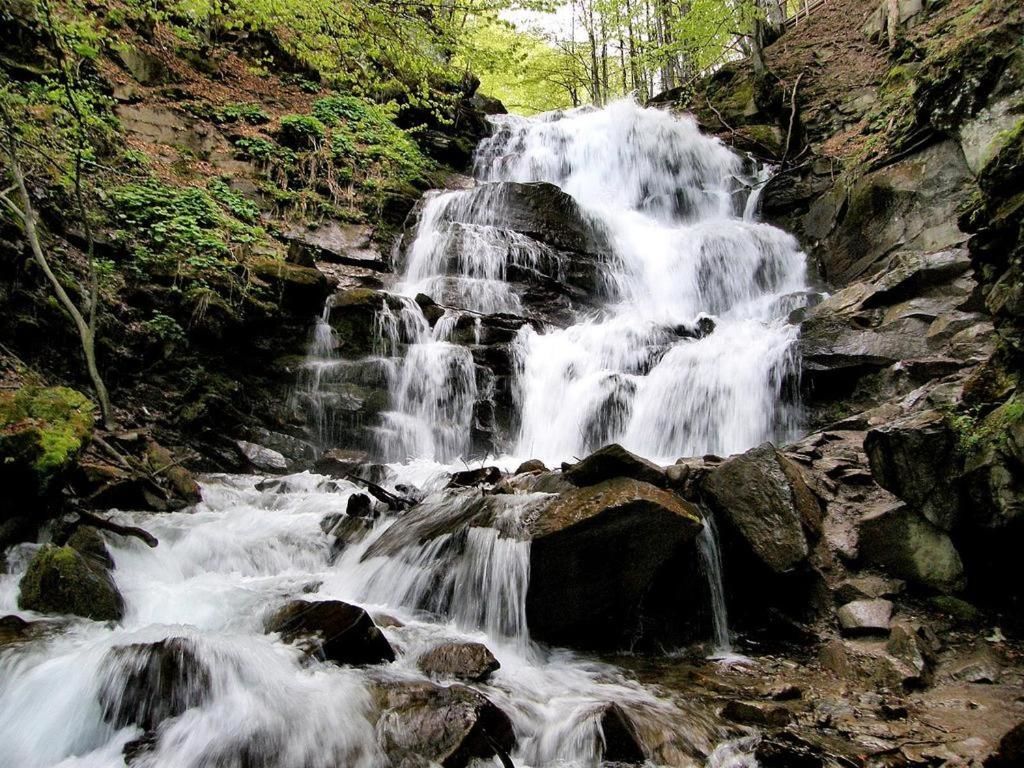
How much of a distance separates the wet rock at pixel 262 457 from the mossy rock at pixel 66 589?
3.73m

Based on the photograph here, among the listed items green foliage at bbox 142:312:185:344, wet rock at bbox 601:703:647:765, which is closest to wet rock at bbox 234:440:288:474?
green foliage at bbox 142:312:185:344

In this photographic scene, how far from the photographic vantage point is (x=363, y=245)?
12.2 m

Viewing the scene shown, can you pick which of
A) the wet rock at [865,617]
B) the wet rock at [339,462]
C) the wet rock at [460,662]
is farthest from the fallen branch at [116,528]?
the wet rock at [865,617]

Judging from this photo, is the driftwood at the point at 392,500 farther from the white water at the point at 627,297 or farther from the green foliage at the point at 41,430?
the white water at the point at 627,297

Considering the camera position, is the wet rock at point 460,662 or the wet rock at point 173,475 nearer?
the wet rock at point 460,662

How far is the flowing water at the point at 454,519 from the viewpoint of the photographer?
2.95m

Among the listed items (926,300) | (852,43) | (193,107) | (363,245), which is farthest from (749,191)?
(193,107)

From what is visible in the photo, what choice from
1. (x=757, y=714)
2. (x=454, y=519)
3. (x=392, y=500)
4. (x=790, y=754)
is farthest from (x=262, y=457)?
(x=790, y=754)

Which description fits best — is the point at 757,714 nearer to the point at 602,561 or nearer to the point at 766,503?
the point at 602,561

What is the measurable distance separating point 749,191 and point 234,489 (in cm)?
1337

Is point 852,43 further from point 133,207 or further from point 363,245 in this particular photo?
point 133,207

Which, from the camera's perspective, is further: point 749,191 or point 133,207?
point 749,191

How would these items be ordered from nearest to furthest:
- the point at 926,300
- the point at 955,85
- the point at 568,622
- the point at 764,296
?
the point at 568,622, the point at 926,300, the point at 955,85, the point at 764,296

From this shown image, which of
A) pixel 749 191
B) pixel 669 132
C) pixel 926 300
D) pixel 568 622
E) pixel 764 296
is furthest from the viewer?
pixel 669 132
